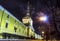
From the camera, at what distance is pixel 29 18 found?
2047 mm

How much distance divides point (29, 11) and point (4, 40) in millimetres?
820

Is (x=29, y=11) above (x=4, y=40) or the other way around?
above

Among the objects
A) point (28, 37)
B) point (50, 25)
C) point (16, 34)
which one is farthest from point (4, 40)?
point (50, 25)

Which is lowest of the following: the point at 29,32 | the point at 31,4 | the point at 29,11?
the point at 29,32

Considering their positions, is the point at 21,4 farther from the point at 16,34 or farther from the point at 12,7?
the point at 16,34

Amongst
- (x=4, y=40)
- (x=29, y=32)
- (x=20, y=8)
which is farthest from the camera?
(x=20, y=8)

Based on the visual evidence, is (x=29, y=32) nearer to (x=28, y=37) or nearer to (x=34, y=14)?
(x=28, y=37)

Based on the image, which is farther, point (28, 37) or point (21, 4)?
point (21, 4)

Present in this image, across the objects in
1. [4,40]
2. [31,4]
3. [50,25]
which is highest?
[31,4]

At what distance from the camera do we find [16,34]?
6.36 ft

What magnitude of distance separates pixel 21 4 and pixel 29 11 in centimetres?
25

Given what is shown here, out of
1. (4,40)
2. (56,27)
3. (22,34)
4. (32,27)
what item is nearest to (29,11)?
(32,27)

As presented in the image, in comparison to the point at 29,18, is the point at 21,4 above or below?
above

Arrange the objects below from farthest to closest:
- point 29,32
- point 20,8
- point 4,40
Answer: point 20,8 < point 29,32 < point 4,40
